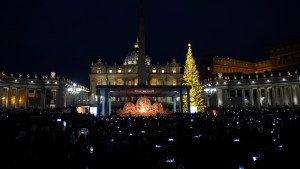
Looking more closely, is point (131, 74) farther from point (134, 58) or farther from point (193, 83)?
point (193, 83)

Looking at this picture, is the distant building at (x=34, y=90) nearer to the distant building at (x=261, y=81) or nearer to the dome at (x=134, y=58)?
the dome at (x=134, y=58)

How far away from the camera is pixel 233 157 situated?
8.05 metres

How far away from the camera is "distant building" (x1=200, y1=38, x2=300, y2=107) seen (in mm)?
68188

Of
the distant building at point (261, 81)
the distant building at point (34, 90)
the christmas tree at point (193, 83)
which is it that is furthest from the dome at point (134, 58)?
the christmas tree at point (193, 83)

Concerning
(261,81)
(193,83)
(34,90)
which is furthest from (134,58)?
(193,83)

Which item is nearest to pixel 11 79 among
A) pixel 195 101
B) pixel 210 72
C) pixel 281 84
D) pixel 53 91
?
pixel 53 91

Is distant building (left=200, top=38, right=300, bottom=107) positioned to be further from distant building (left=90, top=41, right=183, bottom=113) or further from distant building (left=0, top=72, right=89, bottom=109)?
distant building (left=0, top=72, right=89, bottom=109)

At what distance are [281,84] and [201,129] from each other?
64996mm

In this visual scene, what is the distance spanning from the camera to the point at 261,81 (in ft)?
246

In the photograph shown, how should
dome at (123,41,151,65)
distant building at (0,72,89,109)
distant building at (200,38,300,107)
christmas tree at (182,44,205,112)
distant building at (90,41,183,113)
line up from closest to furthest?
christmas tree at (182,44,205,112), distant building at (200,38,300,107), distant building at (0,72,89,109), distant building at (90,41,183,113), dome at (123,41,151,65)

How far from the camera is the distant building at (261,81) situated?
6819 cm

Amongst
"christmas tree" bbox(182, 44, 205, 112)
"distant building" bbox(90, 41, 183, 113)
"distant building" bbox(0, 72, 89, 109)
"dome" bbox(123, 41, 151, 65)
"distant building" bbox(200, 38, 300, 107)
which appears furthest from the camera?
"dome" bbox(123, 41, 151, 65)

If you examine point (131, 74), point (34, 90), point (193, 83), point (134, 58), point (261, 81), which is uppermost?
point (134, 58)

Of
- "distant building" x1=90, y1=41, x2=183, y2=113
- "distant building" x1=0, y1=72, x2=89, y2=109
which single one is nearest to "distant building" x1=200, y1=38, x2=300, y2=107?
"distant building" x1=90, y1=41, x2=183, y2=113
